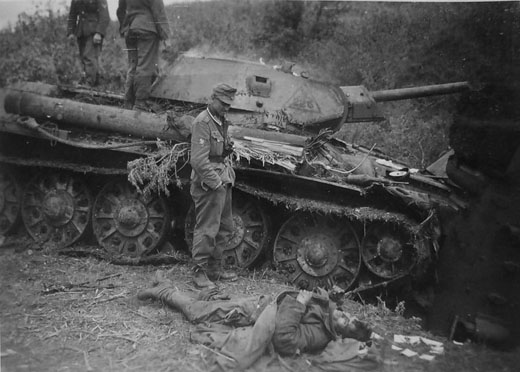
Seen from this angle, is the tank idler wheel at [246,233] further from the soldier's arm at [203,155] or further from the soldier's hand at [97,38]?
the soldier's hand at [97,38]

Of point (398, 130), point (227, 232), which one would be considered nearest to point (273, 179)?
point (227, 232)

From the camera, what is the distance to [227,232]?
6273 mm

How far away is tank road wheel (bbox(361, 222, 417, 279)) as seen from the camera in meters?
6.34

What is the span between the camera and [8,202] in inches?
288

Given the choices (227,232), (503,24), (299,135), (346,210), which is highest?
(503,24)

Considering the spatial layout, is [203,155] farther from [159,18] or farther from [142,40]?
[142,40]

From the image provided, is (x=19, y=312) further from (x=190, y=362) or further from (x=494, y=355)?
(x=494, y=355)

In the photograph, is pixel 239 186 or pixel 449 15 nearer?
pixel 449 15

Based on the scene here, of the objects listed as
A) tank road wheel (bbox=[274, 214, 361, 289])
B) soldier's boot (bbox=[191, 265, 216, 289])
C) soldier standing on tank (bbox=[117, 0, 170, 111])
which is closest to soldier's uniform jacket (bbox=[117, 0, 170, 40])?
soldier standing on tank (bbox=[117, 0, 170, 111])

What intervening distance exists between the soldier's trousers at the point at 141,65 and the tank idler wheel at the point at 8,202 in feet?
6.09

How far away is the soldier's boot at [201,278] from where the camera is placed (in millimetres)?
6098

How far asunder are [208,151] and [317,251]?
1871mm

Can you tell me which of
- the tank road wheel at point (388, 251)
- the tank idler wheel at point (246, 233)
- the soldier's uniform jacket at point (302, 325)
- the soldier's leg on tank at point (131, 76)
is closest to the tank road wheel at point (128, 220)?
the tank idler wheel at point (246, 233)

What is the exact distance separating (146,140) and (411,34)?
3650 millimetres
